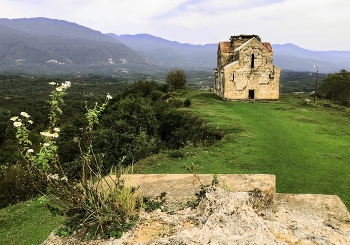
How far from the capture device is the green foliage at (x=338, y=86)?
147ft

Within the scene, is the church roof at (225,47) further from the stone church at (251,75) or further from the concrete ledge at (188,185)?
the concrete ledge at (188,185)

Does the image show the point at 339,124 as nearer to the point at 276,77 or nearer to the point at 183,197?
the point at 276,77

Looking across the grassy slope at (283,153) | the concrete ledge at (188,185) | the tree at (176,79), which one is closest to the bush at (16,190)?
the grassy slope at (283,153)

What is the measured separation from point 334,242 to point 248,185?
1879mm

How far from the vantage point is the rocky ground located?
3713mm

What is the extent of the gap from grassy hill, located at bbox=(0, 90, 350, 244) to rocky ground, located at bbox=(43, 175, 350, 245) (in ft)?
15.1

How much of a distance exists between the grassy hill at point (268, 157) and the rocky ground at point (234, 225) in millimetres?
4609

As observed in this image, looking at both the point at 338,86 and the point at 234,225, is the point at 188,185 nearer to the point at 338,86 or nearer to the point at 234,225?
the point at 234,225

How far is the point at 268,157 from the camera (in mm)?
13422

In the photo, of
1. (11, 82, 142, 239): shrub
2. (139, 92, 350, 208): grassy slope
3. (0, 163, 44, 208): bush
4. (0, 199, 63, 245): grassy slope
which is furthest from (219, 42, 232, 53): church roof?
(11, 82, 142, 239): shrub

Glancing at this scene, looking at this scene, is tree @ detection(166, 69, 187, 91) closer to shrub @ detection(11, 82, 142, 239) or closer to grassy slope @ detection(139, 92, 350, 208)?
grassy slope @ detection(139, 92, 350, 208)

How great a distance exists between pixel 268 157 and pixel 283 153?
1097 mm

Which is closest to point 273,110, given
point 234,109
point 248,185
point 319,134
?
point 234,109

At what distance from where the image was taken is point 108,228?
4.11 meters
